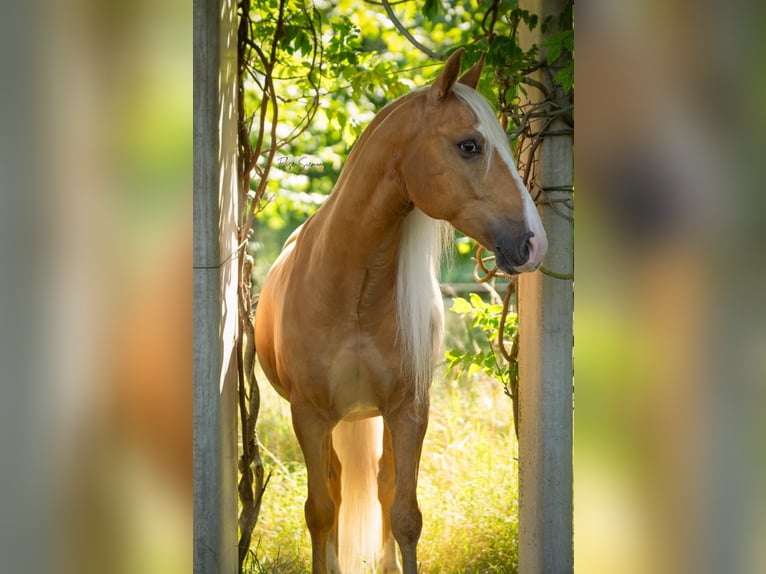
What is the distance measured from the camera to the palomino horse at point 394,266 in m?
2.26

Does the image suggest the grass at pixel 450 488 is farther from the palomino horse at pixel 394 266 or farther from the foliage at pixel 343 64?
the foliage at pixel 343 64

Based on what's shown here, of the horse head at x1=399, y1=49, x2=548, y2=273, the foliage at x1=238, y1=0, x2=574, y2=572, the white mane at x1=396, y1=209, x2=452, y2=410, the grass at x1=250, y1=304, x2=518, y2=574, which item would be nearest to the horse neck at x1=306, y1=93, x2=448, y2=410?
the white mane at x1=396, y1=209, x2=452, y2=410

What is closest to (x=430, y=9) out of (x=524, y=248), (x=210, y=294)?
(x=524, y=248)

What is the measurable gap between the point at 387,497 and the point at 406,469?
484 millimetres

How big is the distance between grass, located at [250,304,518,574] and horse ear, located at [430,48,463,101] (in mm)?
1941

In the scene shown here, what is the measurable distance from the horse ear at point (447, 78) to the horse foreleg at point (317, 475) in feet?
3.85

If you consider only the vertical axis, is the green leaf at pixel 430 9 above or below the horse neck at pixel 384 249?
above

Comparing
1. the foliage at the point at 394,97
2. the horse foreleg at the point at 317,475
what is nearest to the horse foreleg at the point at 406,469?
the horse foreleg at the point at 317,475

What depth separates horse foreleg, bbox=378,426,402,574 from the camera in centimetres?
314

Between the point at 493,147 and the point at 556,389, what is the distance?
3.02 feet

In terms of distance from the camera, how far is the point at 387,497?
315cm

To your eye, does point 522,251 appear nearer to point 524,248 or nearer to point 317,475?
point 524,248

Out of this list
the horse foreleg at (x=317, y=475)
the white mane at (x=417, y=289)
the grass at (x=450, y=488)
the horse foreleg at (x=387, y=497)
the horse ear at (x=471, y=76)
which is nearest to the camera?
the horse ear at (x=471, y=76)
